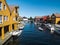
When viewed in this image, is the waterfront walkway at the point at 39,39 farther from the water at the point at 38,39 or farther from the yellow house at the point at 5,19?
the yellow house at the point at 5,19

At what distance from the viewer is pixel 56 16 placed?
82375mm

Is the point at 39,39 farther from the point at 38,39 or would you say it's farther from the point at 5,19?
the point at 5,19

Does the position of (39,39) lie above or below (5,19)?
below

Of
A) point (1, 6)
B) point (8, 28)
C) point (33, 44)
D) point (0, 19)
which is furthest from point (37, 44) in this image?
point (8, 28)

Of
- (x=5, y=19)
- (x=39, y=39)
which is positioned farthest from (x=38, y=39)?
(x=5, y=19)

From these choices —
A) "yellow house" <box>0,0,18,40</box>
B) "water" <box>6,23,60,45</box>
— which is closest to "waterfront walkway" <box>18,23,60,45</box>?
"water" <box>6,23,60,45</box>

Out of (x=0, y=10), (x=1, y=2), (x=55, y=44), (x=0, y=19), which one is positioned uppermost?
(x=1, y=2)

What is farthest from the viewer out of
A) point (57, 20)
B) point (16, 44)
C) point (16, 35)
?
point (57, 20)

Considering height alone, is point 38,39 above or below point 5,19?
below

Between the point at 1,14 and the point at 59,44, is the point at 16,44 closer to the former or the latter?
the point at 1,14

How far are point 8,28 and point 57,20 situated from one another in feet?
146

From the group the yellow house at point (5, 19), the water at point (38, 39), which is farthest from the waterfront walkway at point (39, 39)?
the yellow house at point (5, 19)

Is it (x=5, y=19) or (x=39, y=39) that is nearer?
(x=39, y=39)

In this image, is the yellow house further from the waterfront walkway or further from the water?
the waterfront walkway
